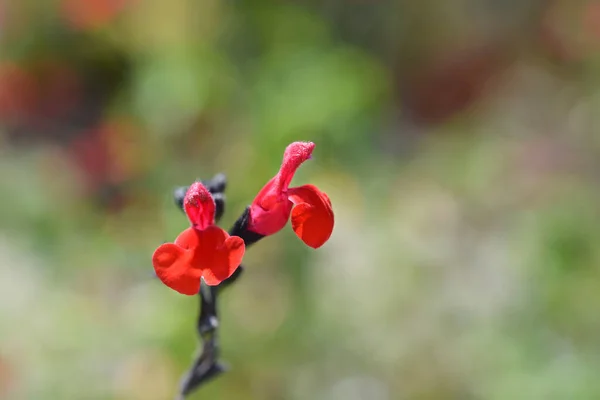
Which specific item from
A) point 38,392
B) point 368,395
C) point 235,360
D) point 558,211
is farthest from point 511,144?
point 38,392

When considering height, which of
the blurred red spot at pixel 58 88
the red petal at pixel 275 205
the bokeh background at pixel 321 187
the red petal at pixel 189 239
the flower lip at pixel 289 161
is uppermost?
the blurred red spot at pixel 58 88

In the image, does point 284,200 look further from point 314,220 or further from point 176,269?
point 176,269

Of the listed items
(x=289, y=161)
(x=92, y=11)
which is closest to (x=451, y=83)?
(x=92, y=11)

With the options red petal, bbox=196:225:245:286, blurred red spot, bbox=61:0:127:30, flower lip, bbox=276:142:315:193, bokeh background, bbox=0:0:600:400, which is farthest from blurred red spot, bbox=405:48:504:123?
red petal, bbox=196:225:245:286

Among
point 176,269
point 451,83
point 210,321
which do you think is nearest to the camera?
point 176,269

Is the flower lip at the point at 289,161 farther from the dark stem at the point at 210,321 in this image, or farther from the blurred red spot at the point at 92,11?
the blurred red spot at the point at 92,11

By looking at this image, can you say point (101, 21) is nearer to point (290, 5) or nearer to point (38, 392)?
point (290, 5)

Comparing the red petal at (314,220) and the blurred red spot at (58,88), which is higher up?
the blurred red spot at (58,88)

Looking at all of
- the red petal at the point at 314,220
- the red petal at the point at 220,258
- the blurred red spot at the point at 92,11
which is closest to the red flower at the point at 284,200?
the red petal at the point at 314,220
